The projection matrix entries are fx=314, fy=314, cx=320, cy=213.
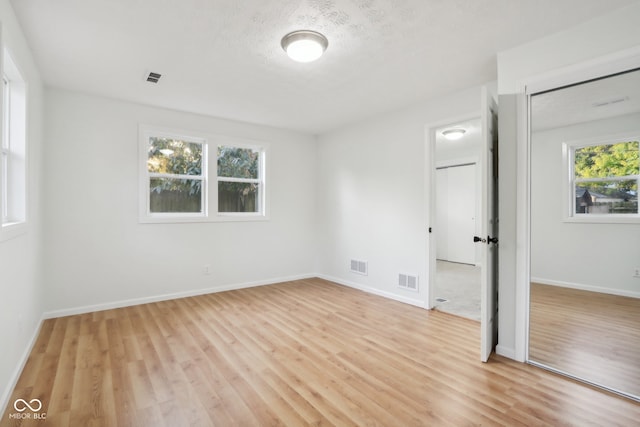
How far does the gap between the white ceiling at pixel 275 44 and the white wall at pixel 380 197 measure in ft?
1.27

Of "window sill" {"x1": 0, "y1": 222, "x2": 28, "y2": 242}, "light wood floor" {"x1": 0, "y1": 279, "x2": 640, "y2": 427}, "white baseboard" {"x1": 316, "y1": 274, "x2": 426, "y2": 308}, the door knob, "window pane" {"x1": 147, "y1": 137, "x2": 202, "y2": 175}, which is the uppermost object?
"window pane" {"x1": 147, "y1": 137, "x2": 202, "y2": 175}

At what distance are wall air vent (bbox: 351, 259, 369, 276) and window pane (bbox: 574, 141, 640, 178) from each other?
2917mm

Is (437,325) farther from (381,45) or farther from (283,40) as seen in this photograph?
(283,40)

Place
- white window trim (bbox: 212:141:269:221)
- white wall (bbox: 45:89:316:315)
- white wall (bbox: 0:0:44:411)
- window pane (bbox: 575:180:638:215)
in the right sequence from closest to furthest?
white wall (bbox: 0:0:44:411) → window pane (bbox: 575:180:638:215) → white wall (bbox: 45:89:316:315) → white window trim (bbox: 212:141:269:221)

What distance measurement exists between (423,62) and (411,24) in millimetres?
652

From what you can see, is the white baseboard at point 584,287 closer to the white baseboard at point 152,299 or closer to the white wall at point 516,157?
the white wall at point 516,157

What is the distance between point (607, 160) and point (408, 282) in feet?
8.05

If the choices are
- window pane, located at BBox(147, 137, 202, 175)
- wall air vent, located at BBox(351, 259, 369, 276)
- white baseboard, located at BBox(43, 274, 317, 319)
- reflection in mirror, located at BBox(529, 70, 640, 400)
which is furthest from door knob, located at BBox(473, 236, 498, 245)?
window pane, located at BBox(147, 137, 202, 175)

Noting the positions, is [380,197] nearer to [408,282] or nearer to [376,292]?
[408,282]

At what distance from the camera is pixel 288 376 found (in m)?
2.36

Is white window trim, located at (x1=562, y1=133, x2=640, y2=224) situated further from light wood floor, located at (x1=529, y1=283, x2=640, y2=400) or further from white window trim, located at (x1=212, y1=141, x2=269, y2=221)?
white window trim, located at (x1=212, y1=141, x2=269, y2=221)

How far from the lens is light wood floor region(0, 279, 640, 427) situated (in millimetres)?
1908

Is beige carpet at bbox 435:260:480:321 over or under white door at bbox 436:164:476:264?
under

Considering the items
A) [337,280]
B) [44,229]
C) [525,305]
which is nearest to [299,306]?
[337,280]
